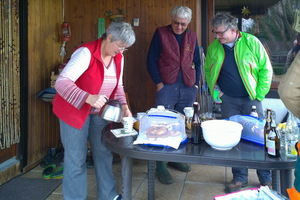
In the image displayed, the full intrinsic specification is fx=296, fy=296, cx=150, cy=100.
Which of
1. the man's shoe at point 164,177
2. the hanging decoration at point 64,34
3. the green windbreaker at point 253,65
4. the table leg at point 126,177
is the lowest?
the man's shoe at point 164,177

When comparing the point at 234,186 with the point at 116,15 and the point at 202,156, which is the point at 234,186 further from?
the point at 116,15

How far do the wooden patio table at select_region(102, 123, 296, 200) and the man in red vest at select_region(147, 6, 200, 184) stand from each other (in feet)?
4.26

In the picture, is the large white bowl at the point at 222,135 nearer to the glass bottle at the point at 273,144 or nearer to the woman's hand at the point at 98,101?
the glass bottle at the point at 273,144

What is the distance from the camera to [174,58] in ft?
9.61

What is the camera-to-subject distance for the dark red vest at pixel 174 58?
2.92m

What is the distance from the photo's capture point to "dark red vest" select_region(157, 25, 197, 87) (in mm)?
2924

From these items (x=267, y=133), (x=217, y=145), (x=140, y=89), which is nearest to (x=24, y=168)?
(x=140, y=89)

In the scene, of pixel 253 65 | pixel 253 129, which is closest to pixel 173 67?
pixel 253 65

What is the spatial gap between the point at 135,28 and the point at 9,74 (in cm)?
157

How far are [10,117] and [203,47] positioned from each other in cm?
240

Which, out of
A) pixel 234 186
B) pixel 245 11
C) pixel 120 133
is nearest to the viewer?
pixel 120 133

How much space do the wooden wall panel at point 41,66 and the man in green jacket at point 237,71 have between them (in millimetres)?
1873

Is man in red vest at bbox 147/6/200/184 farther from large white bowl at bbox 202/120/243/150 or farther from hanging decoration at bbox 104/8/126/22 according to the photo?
large white bowl at bbox 202/120/243/150

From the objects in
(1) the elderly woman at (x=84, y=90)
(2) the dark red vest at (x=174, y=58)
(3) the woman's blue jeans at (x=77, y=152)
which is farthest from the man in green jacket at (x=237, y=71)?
(3) the woman's blue jeans at (x=77, y=152)
